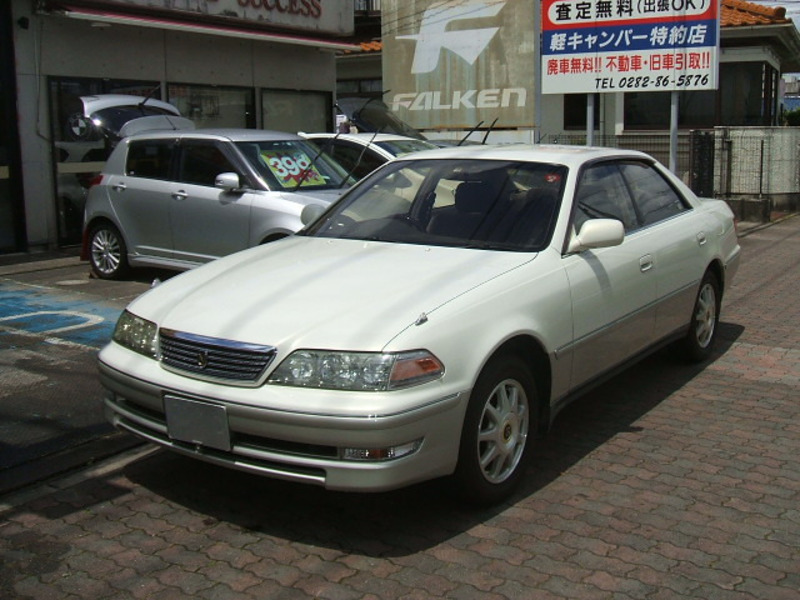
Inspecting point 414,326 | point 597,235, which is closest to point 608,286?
point 597,235

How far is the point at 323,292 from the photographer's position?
4.16 metres

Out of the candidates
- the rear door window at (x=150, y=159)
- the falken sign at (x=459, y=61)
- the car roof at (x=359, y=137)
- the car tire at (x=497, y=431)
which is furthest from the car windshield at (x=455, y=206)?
the falken sign at (x=459, y=61)

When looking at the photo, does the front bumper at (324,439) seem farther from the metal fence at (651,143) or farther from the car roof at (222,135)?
the metal fence at (651,143)

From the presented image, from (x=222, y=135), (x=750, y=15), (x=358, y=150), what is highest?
(x=750, y=15)

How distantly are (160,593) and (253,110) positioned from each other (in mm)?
12328

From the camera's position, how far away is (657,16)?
1241 cm

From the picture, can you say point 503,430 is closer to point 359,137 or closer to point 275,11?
point 359,137

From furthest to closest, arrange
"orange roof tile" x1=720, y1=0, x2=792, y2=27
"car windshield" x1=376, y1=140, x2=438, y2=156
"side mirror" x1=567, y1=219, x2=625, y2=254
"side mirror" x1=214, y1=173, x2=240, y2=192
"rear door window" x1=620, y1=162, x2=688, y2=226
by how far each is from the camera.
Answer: "orange roof tile" x1=720, y1=0, x2=792, y2=27, "car windshield" x1=376, y1=140, x2=438, y2=156, "side mirror" x1=214, y1=173, x2=240, y2=192, "rear door window" x1=620, y1=162, x2=688, y2=226, "side mirror" x1=567, y1=219, x2=625, y2=254

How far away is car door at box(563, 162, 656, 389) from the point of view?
4711 millimetres

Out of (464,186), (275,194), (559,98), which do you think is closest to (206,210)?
(275,194)

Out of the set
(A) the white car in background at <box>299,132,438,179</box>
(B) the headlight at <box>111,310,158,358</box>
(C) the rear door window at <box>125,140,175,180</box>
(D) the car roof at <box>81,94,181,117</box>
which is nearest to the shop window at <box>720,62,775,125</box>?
(A) the white car in background at <box>299,132,438,179</box>

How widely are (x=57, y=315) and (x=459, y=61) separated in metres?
11.6

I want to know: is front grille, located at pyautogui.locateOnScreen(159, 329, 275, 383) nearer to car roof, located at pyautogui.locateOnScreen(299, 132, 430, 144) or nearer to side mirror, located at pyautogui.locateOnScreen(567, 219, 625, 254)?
side mirror, located at pyautogui.locateOnScreen(567, 219, 625, 254)

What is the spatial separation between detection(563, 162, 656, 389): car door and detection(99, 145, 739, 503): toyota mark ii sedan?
1 centimetres
